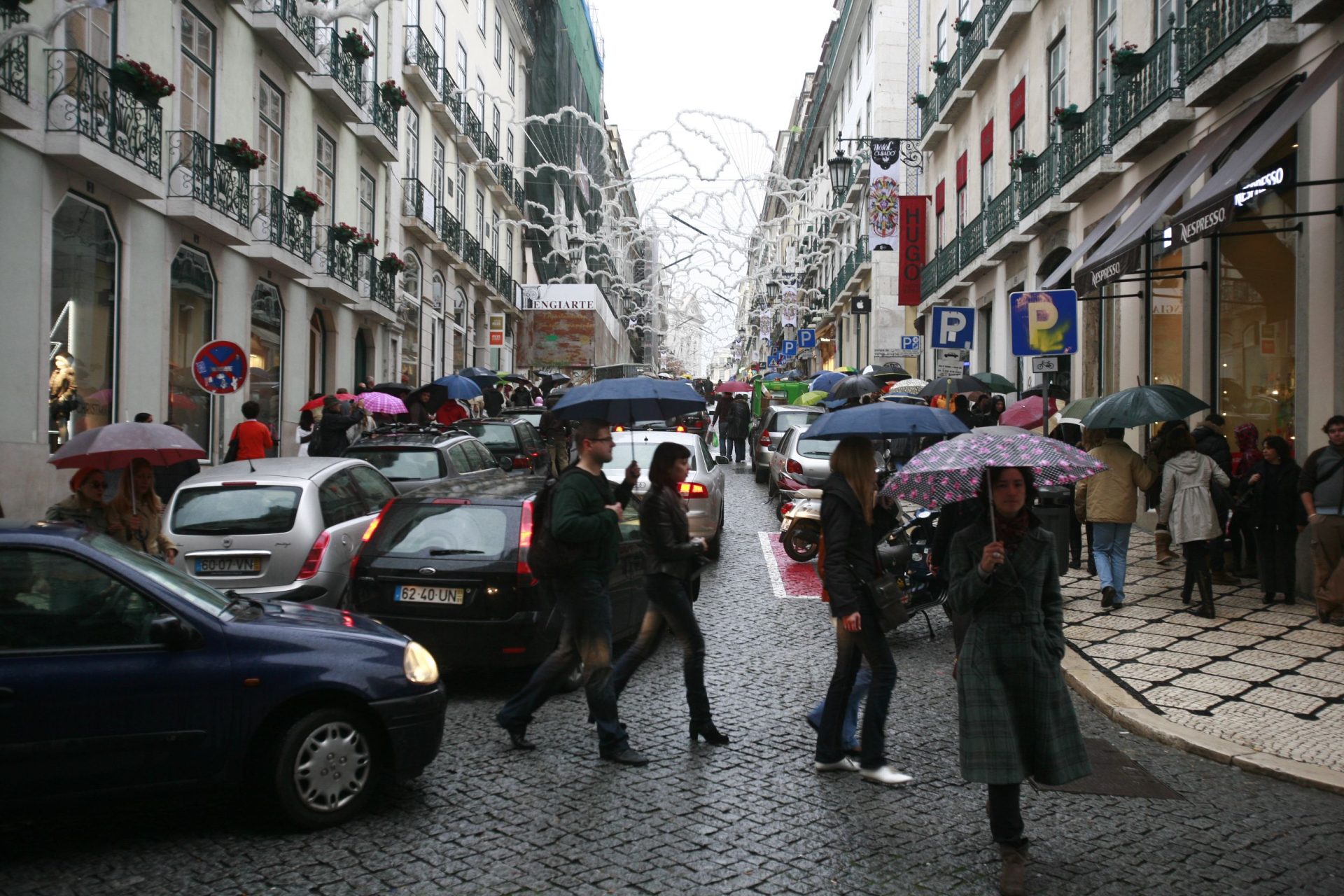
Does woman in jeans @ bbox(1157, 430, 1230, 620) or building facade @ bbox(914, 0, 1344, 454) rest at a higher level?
building facade @ bbox(914, 0, 1344, 454)

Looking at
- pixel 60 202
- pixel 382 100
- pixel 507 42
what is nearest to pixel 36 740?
pixel 60 202

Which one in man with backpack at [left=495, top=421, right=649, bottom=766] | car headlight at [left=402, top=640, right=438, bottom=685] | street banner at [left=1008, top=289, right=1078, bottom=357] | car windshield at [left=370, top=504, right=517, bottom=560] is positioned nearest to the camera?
car headlight at [left=402, top=640, right=438, bottom=685]

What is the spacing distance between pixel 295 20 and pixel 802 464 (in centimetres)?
1280

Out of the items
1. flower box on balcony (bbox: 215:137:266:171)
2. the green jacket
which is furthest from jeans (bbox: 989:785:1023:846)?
flower box on balcony (bbox: 215:137:266:171)

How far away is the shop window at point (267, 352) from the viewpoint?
20109 mm

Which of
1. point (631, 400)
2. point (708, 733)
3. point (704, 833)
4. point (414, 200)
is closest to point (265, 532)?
point (631, 400)

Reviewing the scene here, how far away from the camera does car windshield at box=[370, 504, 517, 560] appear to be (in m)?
7.36

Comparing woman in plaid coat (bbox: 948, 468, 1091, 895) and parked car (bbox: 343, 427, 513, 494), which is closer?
woman in plaid coat (bbox: 948, 468, 1091, 895)

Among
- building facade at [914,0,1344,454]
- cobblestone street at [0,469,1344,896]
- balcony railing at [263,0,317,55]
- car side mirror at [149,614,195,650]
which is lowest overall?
cobblestone street at [0,469,1344,896]

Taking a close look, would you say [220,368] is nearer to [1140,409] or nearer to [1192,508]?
[1140,409]

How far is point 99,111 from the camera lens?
45.2ft

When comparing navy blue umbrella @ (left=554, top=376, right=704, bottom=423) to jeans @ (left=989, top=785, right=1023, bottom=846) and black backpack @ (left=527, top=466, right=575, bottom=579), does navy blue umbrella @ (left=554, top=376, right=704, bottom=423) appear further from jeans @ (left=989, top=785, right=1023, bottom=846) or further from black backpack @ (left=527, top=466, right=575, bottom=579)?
jeans @ (left=989, top=785, right=1023, bottom=846)

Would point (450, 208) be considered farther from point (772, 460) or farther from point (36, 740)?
point (36, 740)

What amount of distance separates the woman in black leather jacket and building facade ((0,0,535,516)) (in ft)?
32.0
